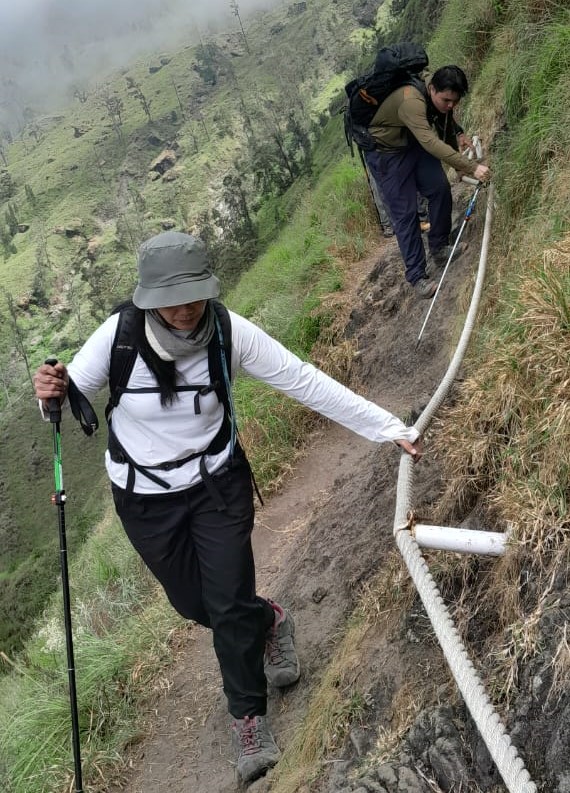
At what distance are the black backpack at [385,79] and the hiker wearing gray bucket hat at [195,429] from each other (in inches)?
145

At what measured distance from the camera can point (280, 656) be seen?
3.95 meters

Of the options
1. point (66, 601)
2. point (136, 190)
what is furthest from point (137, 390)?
point (136, 190)

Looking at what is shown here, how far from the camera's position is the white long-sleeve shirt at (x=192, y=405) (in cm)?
320

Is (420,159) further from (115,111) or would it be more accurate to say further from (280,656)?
(115,111)

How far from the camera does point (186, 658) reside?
16.7 feet

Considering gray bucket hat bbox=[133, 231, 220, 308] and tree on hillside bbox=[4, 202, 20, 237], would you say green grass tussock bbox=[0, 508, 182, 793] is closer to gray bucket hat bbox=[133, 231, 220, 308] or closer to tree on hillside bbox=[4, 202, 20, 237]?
gray bucket hat bbox=[133, 231, 220, 308]

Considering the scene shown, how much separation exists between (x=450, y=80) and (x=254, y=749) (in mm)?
5276

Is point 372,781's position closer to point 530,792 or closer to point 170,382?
point 530,792

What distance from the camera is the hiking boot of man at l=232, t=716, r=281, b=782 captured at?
11.6 ft

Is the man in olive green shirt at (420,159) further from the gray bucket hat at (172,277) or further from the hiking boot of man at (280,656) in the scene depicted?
the hiking boot of man at (280,656)

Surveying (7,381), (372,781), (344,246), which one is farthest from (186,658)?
(7,381)

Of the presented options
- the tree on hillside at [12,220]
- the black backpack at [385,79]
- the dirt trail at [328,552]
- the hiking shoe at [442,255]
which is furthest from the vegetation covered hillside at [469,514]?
the tree on hillside at [12,220]

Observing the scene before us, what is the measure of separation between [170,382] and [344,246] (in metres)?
7.35

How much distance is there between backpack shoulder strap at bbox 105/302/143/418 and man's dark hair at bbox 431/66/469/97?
13.4ft
